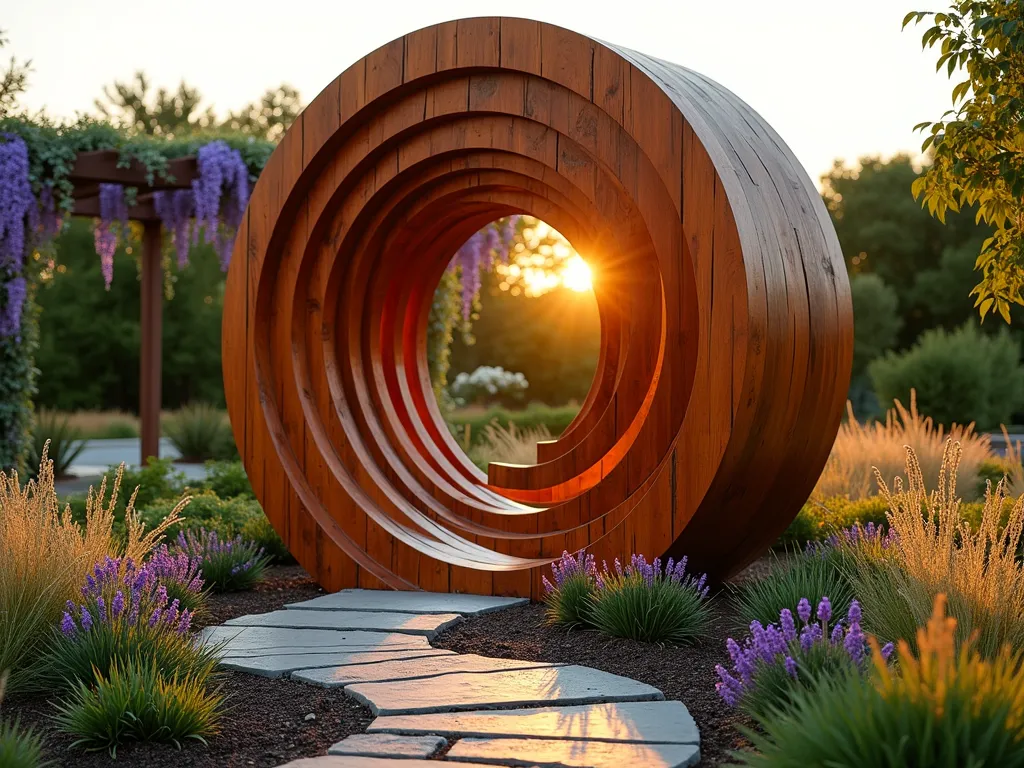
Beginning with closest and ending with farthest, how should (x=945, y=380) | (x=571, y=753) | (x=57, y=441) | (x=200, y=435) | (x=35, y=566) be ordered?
1. (x=571, y=753)
2. (x=35, y=566)
3. (x=57, y=441)
4. (x=200, y=435)
5. (x=945, y=380)

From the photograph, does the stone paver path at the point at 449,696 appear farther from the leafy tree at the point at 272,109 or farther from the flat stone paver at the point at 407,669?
the leafy tree at the point at 272,109

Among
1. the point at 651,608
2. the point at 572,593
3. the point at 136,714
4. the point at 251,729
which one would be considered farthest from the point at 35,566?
the point at 651,608

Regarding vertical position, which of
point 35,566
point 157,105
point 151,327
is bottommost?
point 35,566

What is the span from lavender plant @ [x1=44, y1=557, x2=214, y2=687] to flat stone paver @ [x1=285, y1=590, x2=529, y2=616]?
125cm

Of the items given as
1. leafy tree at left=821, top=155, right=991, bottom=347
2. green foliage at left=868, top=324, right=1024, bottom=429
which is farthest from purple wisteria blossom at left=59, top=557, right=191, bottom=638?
leafy tree at left=821, top=155, right=991, bottom=347

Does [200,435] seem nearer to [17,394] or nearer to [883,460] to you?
[17,394]

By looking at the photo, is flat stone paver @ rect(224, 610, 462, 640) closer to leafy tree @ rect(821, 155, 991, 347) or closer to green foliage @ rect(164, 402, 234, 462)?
green foliage @ rect(164, 402, 234, 462)

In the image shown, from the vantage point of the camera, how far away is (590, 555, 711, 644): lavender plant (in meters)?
4.13

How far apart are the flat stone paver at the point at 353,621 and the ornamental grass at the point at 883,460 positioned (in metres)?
3.95

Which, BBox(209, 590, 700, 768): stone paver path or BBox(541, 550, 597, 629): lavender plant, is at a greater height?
BBox(541, 550, 597, 629): lavender plant

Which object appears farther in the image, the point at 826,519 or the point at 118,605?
the point at 826,519

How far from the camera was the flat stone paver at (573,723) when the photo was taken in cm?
303

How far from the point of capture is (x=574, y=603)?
441 centimetres

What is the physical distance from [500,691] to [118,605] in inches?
55.9
